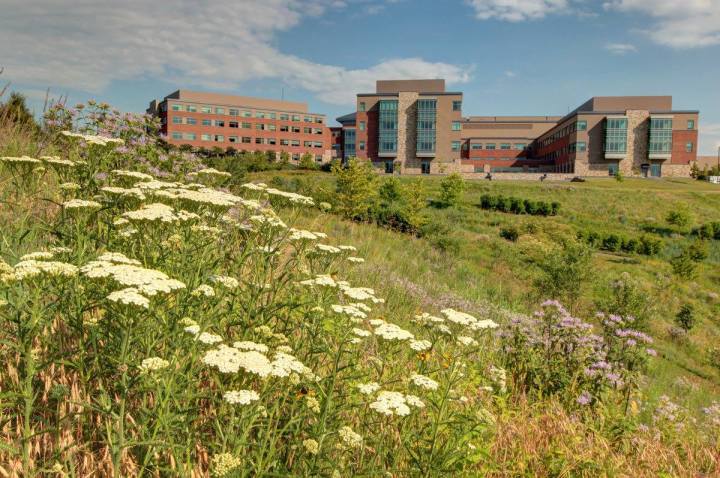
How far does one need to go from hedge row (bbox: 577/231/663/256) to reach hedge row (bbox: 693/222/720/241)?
28.6 feet

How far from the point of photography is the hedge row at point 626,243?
114ft

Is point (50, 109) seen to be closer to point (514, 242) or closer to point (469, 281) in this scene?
point (469, 281)

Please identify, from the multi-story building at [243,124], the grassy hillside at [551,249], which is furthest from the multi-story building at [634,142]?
the multi-story building at [243,124]

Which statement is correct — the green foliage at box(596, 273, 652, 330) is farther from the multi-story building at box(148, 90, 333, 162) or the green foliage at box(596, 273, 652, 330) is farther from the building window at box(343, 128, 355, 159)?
the multi-story building at box(148, 90, 333, 162)

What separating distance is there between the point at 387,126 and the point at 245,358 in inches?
3215

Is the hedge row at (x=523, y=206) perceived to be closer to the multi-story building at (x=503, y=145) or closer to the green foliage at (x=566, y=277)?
the green foliage at (x=566, y=277)

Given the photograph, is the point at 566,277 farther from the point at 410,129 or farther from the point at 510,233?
the point at 410,129

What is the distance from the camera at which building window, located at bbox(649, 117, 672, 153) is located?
80.1 meters

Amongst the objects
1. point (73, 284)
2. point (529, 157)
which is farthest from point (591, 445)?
point (529, 157)

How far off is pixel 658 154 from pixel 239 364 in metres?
93.1

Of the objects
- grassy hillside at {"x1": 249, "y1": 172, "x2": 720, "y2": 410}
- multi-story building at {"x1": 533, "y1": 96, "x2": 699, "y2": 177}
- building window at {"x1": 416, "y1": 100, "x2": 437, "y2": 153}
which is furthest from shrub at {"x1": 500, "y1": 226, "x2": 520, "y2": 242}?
multi-story building at {"x1": 533, "y1": 96, "x2": 699, "y2": 177}

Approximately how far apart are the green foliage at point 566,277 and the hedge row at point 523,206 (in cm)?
2563

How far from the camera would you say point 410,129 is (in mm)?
81125

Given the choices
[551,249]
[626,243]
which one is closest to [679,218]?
[626,243]
